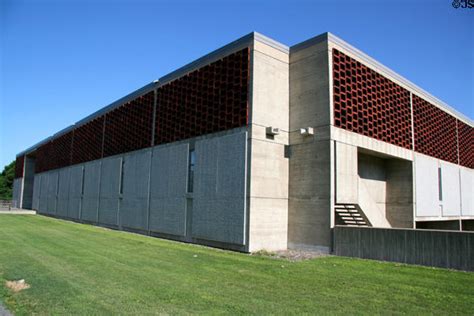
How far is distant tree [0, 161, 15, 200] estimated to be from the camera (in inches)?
3661

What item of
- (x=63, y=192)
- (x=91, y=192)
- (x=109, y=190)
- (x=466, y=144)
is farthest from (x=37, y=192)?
(x=466, y=144)

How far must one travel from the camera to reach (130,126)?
28.4m

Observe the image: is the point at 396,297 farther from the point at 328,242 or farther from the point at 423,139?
the point at 423,139

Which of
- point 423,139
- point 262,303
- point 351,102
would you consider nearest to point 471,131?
point 423,139

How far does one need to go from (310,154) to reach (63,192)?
31936 millimetres

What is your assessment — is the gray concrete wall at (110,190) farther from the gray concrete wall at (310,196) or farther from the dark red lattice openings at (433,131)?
the dark red lattice openings at (433,131)

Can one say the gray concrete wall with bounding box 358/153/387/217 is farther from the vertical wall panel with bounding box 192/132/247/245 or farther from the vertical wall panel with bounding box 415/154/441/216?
the vertical wall panel with bounding box 192/132/247/245

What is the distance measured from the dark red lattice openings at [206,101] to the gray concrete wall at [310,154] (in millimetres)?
2706

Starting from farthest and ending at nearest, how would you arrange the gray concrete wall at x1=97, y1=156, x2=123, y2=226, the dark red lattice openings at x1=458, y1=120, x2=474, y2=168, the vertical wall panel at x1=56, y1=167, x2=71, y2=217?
the vertical wall panel at x1=56, y1=167, x2=71, y2=217 < the dark red lattice openings at x1=458, y1=120, x2=474, y2=168 < the gray concrete wall at x1=97, y1=156, x2=123, y2=226

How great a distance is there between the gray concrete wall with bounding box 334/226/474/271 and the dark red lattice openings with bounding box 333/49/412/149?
5.11 meters

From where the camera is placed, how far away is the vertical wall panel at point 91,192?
106 feet

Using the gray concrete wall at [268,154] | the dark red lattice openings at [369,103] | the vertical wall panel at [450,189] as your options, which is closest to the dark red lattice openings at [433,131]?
the vertical wall panel at [450,189]

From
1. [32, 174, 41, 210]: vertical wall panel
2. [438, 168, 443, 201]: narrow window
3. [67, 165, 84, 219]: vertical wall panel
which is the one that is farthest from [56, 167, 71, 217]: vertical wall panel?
[438, 168, 443, 201]: narrow window

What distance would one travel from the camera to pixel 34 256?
13.0m
